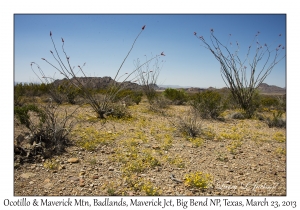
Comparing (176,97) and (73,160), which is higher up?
(176,97)

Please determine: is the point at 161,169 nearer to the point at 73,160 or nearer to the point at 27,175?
the point at 73,160

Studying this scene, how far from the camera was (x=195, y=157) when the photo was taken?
376 centimetres

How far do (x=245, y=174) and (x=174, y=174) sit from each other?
105cm

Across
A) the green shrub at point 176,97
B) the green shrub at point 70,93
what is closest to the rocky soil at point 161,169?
the green shrub at point 70,93

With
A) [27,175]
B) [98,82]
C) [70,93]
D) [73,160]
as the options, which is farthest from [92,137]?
[70,93]

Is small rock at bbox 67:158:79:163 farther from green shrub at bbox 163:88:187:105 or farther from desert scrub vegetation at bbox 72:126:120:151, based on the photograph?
green shrub at bbox 163:88:187:105

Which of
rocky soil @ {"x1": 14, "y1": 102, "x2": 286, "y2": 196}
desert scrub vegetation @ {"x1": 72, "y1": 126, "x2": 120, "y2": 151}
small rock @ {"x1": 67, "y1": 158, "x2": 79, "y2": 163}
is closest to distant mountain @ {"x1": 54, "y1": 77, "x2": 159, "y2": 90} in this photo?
desert scrub vegetation @ {"x1": 72, "y1": 126, "x2": 120, "y2": 151}

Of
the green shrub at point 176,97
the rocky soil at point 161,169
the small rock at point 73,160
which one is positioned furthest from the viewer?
the green shrub at point 176,97

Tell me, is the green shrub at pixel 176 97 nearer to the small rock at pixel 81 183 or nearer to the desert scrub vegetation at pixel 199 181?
the desert scrub vegetation at pixel 199 181

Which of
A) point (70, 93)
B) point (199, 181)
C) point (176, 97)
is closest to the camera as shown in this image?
point (199, 181)
